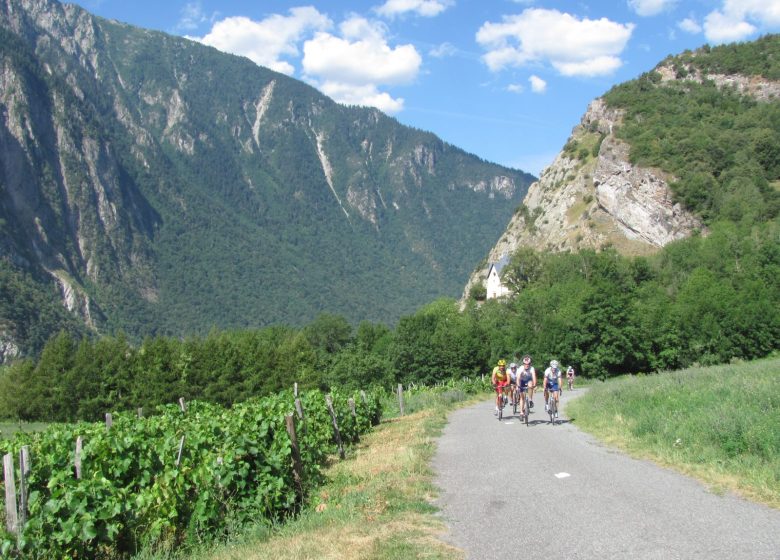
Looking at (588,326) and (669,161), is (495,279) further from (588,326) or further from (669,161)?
(588,326)

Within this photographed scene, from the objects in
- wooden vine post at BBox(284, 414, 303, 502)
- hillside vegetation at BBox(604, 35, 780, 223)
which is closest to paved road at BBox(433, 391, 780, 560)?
wooden vine post at BBox(284, 414, 303, 502)

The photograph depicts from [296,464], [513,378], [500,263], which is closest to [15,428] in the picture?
[513,378]

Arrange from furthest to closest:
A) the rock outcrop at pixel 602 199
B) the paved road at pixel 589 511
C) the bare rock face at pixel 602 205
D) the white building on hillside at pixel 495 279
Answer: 1. the white building on hillside at pixel 495 279
2. the rock outcrop at pixel 602 199
3. the bare rock face at pixel 602 205
4. the paved road at pixel 589 511

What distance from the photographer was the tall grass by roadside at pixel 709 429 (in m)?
10.0

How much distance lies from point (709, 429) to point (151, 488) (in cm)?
982

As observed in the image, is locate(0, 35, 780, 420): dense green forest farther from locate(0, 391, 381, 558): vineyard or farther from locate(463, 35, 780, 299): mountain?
locate(0, 391, 381, 558): vineyard

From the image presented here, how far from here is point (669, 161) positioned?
99500 mm

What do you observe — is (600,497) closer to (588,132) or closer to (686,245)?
(686,245)

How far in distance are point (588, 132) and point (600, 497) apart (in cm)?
13432

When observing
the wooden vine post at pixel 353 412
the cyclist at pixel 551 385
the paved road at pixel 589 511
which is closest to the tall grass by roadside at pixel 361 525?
the paved road at pixel 589 511

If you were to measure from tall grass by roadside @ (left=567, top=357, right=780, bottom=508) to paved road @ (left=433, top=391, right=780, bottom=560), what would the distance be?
0.50 m

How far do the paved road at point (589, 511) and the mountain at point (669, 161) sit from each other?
85144 millimetres

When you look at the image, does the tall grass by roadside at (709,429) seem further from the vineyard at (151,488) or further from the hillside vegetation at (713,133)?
the hillside vegetation at (713,133)

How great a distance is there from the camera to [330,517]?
8.92 m
